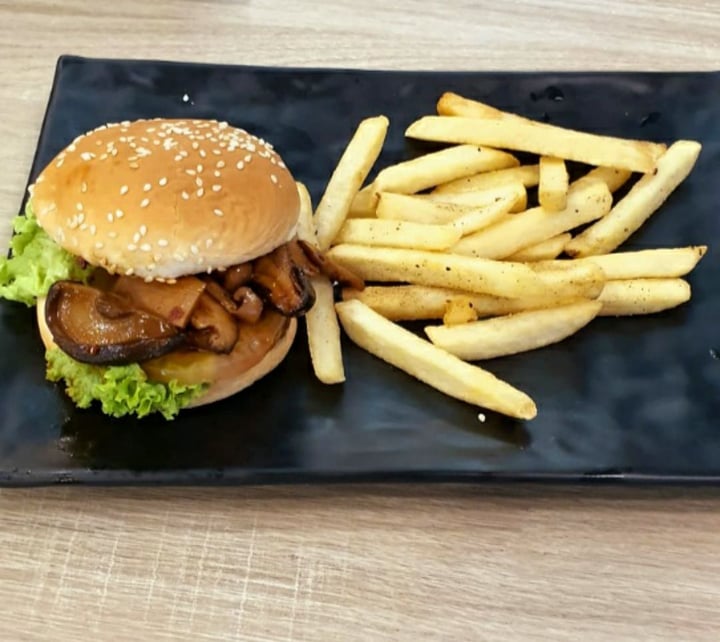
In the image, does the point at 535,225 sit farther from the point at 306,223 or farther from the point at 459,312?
the point at 306,223

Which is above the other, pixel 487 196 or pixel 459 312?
pixel 487 196

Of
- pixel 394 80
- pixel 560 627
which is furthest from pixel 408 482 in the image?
pixel 394 80

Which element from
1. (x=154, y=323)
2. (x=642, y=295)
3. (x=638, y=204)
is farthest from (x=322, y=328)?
(x=638, y=204)

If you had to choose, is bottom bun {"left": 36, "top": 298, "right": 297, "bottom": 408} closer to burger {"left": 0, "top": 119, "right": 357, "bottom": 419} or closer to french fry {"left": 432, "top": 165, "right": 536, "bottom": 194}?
burger {"left": 0, "top": 119, "right": 357, "bottom": 419}

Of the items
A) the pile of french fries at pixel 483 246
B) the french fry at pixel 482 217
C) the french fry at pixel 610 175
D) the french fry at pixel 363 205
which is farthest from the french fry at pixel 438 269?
the french fry at pixel 610 175

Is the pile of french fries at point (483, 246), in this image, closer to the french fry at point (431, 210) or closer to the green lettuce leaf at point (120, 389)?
the french fry at point (431, 210)

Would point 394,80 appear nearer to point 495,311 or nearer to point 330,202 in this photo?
point 330,202
